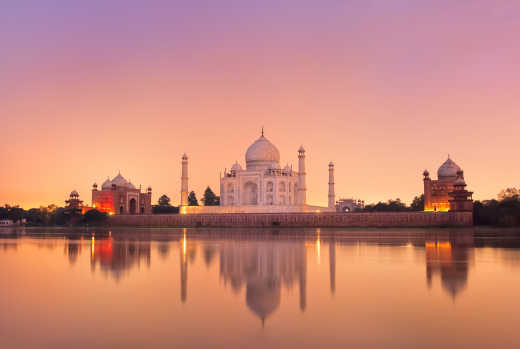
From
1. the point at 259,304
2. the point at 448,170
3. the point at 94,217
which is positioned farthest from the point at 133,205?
the point at 259,304

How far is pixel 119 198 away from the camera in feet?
144

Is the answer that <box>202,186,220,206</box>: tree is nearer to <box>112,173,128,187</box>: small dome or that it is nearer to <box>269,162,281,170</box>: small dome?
<box>112,173,128,187</box>: small dome

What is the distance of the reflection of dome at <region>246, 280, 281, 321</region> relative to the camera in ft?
19.5

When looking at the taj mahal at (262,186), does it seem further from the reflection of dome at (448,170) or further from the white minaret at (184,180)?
the reflection of dome at (448,170)

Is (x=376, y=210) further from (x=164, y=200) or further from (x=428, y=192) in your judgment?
(x=164, y=200)

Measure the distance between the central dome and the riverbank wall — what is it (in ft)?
23.8

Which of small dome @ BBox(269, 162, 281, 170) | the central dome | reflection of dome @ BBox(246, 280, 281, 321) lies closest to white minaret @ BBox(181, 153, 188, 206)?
the central dome

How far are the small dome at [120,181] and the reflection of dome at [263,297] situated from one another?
130 ft

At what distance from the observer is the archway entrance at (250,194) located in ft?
137

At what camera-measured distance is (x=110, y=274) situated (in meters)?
9.13

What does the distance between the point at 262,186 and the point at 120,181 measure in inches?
540

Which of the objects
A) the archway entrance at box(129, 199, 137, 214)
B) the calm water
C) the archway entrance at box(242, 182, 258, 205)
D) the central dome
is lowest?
the calm water

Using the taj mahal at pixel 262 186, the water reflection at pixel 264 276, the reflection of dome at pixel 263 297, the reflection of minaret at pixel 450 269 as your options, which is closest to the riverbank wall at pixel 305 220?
the taj mahal at pixel 262 186

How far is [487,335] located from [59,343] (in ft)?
12.3
